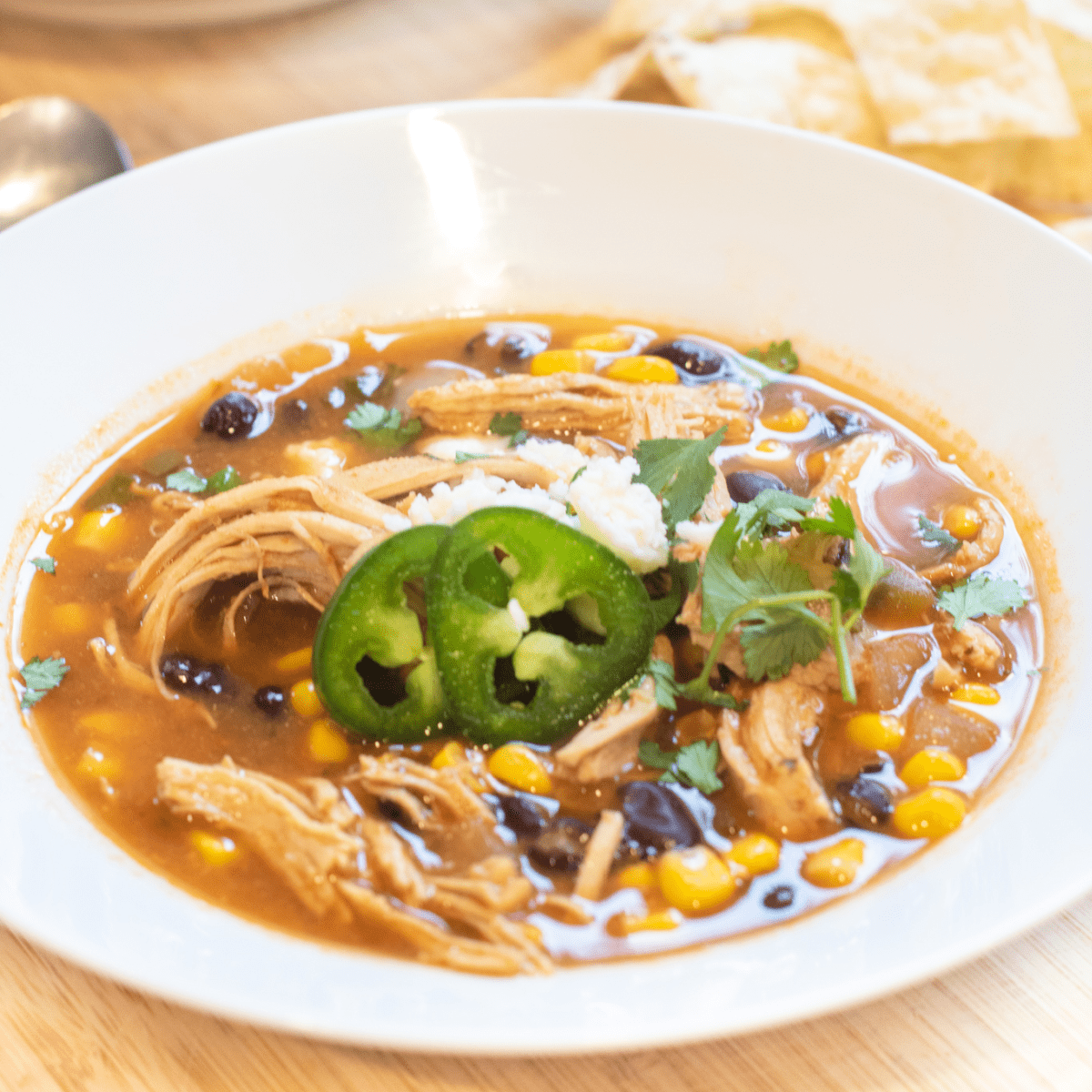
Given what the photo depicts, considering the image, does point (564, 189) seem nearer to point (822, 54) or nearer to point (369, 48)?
point (822, 54)

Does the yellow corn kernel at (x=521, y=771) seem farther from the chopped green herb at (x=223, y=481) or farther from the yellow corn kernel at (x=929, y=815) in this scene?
the chopped green herb at (x=223, y=481)

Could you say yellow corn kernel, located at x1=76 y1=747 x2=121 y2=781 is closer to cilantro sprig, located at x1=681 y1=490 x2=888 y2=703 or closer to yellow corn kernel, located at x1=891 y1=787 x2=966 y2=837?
cilantro sprig, located at x1=681 y1=490 x2=888 y2=703

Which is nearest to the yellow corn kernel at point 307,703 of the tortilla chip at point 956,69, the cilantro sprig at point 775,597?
the cilantro sprig at point 775,597

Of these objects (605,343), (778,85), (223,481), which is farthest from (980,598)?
(778,85)

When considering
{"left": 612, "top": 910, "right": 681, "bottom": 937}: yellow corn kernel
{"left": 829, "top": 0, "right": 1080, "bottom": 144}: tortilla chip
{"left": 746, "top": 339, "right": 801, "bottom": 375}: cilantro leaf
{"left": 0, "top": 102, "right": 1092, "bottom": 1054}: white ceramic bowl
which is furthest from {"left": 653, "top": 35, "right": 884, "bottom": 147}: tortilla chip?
{"left": 612, "top": 910, "right": 681, "bottom": 937}: yellow corn kernel

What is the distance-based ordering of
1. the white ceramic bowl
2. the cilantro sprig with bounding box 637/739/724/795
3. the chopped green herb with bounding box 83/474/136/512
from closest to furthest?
1. the white ceramic bowl
2. the cilantro sprig with bounding box 637/739/724/795
3. the chopped green herb with bounding box 83/474/136/512

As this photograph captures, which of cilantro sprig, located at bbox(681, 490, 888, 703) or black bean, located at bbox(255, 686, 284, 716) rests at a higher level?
cilantro sprig, located at bbox(681, 490, 888, 703)
